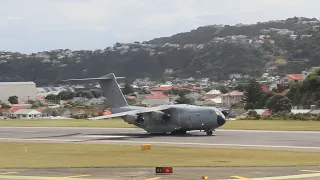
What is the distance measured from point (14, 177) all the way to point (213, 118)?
1195 inches

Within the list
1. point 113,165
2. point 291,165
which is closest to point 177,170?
point 113,165

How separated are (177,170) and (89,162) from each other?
249 inches

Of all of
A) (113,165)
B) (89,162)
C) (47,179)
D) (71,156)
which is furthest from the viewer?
(71,156)

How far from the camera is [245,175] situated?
23.8 m

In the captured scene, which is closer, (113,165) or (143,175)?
(143,175)

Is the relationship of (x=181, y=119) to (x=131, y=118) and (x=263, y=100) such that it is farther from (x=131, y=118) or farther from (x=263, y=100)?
(x=263, y=100)

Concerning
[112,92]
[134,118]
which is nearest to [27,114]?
[112,92]

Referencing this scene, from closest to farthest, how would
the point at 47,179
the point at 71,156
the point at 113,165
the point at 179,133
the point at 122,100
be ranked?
the point at 47,179 → the point at 113,165 → the point at 71,156 → the point at 179,133 → the point at 122,100

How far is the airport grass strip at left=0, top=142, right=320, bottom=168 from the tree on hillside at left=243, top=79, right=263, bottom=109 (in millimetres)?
88256

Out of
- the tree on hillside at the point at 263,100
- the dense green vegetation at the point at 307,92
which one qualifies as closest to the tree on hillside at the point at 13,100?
the tree on hillside at the point at 263,100

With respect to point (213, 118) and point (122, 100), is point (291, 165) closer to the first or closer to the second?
point (213, 118)

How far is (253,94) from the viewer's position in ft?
422

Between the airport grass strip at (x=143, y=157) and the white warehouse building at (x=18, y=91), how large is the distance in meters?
158

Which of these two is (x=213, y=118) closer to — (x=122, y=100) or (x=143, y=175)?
(x=122, y=100)
